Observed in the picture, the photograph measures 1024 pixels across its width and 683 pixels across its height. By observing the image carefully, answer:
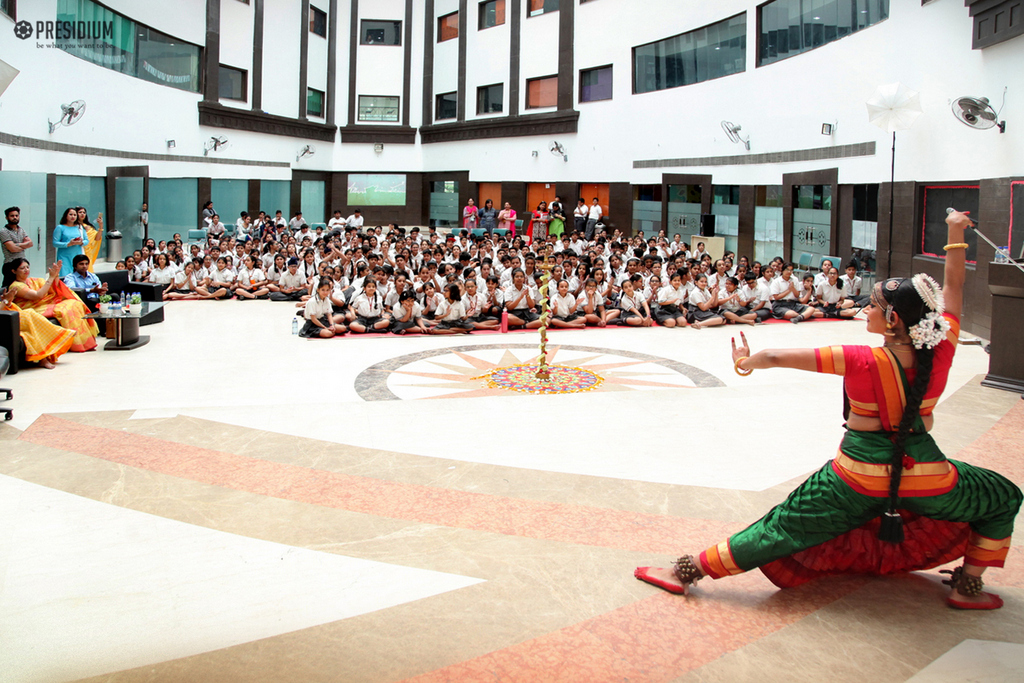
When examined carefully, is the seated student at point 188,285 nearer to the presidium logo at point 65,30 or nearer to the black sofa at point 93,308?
the black sofa at point 93,308

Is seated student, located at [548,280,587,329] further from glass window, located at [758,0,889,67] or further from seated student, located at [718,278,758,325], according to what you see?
glass window, located at [758,0,889,67]

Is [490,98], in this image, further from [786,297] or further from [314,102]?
[786,297]

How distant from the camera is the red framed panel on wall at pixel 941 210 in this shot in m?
10.9

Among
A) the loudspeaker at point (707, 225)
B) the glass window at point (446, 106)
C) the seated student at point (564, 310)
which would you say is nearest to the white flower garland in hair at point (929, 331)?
the seated student at point (564, 310)

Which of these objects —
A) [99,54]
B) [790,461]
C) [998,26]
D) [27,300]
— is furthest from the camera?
[99,54]

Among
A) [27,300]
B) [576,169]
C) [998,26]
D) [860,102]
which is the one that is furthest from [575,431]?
[576,169]

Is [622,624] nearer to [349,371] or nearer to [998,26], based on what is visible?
[349,371]

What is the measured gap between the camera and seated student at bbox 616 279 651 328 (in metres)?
11.8

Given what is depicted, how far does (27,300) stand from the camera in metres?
8.57

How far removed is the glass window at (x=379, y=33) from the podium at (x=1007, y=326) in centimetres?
2530

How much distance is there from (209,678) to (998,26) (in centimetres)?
1133

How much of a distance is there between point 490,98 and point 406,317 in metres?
17.1

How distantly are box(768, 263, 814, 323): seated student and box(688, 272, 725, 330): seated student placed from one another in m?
1.13

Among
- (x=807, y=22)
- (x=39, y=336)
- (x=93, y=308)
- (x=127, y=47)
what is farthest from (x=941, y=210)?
(x=127, y=47)
